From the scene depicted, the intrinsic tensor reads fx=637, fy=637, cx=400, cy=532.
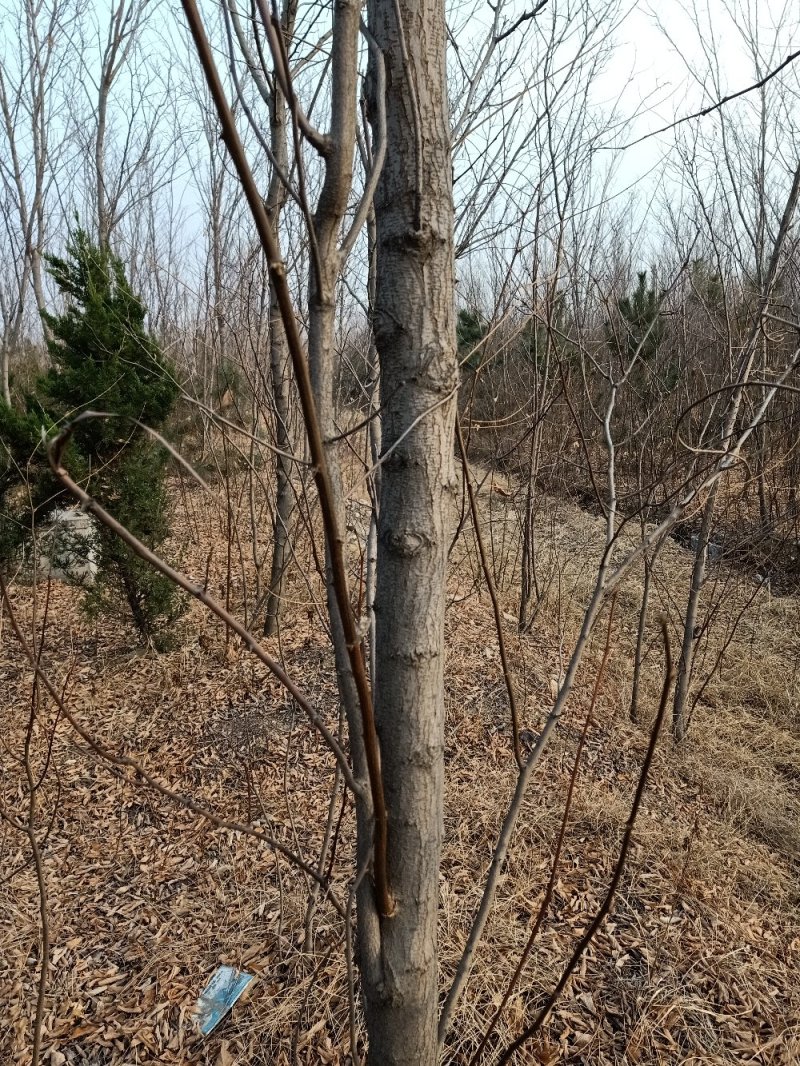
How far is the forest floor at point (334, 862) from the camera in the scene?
82.1 inches

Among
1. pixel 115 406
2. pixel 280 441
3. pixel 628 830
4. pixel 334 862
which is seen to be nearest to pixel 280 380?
pixel 280 441

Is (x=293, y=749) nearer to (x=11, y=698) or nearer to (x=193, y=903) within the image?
(x=193, y=903)

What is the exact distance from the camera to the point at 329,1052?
1994mm

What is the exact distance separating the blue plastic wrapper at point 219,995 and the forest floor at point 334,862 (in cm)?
4

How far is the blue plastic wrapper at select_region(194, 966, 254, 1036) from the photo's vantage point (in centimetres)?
211

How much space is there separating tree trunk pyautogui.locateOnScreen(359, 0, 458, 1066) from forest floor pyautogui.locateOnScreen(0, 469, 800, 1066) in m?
0.63

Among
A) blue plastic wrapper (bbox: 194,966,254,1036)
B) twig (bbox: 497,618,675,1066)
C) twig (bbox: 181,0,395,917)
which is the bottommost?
blue plastic wrapper (bbox: 194,966,254,1036)

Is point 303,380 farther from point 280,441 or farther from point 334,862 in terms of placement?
point 280,441

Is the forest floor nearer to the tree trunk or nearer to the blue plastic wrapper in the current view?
the blue plastic wrapper

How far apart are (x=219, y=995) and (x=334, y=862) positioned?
0.67 meters

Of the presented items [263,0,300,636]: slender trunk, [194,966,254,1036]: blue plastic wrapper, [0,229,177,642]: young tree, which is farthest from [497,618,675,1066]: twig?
[0,229,177,642]: young tree

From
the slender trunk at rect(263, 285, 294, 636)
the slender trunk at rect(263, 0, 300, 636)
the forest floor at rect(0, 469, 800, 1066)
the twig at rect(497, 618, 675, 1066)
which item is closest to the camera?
the twig at rect(497, 618, 675, 1066)

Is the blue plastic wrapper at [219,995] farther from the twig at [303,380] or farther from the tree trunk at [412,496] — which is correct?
the twig at [303,380]

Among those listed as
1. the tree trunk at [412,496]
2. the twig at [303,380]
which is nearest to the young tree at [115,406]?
the tree trunk at [412,496]
